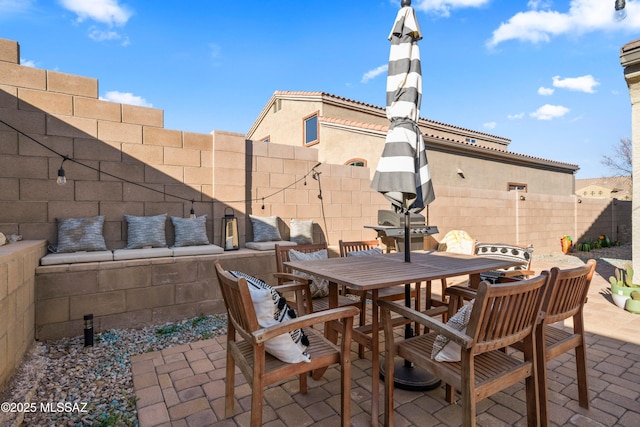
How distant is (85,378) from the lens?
2.51 metres

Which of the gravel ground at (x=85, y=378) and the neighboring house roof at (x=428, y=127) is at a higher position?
the neighboring house roof at (x=428, y=127)

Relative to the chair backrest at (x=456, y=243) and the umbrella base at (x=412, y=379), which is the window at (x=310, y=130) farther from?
the umbrella base at (x=412, y=379)

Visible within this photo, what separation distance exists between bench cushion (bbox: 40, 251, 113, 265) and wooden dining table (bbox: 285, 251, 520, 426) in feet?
7.53

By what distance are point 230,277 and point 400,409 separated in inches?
56.4

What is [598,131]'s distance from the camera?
23.9m

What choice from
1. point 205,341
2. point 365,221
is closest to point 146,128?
point 205,341

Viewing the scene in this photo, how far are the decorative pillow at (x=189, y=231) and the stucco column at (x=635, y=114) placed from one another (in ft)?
19.5

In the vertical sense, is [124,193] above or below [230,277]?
above

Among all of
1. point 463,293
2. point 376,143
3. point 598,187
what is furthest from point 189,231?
point 598,187

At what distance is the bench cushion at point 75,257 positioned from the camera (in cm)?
325

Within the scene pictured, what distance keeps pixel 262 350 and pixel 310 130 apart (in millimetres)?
10099

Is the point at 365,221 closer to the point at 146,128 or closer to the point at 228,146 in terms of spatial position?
the point at 228,146

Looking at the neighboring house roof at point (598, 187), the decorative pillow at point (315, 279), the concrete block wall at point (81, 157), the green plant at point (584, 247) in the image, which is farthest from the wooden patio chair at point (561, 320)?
the neighboring house roof at point (598, 187)

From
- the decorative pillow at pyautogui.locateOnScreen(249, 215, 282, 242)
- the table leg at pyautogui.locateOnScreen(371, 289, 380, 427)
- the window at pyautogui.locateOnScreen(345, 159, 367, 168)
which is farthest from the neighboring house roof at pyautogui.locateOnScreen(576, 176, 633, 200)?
the table leg at pyautogui.locateOnScreen(371, 289, 380, 427)
